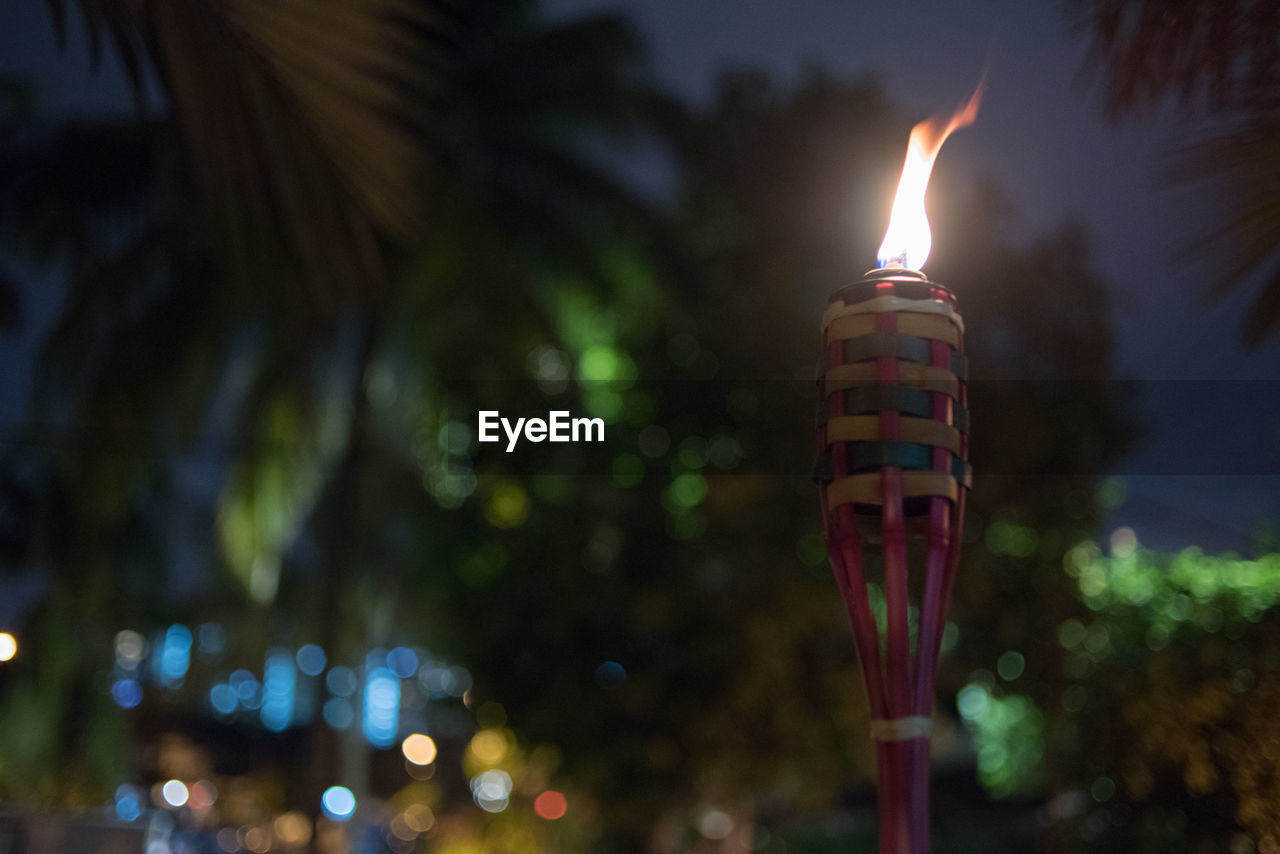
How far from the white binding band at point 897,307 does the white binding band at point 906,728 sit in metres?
0.35

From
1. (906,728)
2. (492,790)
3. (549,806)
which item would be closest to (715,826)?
(549,806)

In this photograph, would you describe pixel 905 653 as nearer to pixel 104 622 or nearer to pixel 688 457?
pixel 688 457

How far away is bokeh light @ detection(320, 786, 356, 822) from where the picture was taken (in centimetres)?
1107

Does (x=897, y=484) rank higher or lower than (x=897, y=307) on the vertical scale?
lower

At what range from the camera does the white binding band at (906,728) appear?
3.14ft

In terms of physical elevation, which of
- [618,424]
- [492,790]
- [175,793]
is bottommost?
[175,793]

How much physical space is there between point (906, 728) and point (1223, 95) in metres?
1.61

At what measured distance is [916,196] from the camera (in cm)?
129

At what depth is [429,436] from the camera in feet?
32.8

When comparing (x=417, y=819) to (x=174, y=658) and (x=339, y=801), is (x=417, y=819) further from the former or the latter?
(x=339, y=801)

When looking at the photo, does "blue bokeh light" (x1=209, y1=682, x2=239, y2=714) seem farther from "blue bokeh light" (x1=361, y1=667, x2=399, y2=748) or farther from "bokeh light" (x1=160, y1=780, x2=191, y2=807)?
"blue bokeh light" (x1=361, y1=667, x2=399, y2=748)

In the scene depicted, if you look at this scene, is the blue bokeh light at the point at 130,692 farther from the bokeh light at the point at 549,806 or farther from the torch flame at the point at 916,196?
the torch flame at the point at 916,196

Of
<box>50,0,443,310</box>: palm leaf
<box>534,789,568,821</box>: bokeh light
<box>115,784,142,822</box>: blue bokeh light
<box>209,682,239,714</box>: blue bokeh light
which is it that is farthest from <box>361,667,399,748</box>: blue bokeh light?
<box>50,0,443,310</box>: palm leaf

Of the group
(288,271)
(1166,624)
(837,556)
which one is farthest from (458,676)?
(837,556)
